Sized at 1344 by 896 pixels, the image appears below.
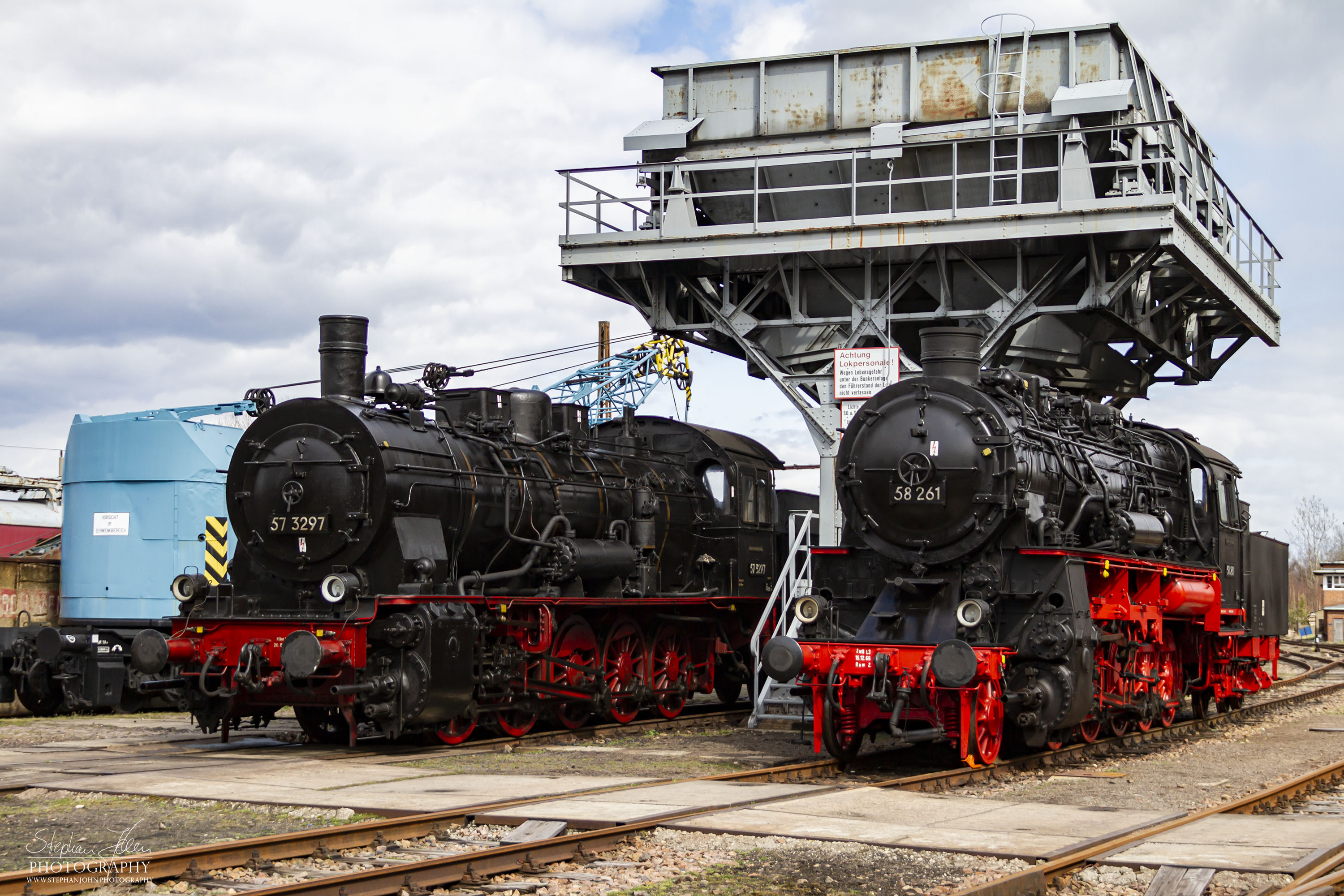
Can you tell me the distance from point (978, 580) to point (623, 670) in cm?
579

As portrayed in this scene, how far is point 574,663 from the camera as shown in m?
15.7

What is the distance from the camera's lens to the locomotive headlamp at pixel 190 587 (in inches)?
536

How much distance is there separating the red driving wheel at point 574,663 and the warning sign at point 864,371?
412 centimetres

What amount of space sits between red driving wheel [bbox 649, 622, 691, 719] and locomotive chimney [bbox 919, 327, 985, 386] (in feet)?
19.3

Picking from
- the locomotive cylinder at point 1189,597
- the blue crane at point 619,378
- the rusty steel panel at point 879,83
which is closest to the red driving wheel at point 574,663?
the locomotive cylinder at point 1189,597

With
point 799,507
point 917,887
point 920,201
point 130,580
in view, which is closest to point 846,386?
point 920,201

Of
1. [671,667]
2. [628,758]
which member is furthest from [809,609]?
[671,667]

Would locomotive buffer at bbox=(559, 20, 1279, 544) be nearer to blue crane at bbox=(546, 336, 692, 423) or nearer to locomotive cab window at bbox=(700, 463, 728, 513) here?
locomotive cab window at bbox=(700, 463, 728, 513)

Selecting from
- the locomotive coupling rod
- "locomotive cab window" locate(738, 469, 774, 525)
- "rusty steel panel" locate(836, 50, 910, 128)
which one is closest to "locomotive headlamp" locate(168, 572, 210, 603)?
the locomotive coupling rod

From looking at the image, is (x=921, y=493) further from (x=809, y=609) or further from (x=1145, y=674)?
(x=1145, y=674)

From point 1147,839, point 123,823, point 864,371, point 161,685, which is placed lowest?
point 123,823

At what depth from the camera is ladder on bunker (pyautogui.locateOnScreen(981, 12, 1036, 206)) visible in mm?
18266

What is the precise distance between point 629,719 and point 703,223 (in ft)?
26.0

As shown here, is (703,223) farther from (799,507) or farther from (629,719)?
(629,719)
